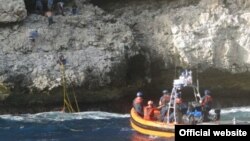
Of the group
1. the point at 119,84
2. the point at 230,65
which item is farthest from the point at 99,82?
the point at 230,65

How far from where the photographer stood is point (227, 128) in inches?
511

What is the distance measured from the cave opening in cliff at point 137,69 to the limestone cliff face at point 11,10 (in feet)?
19.4

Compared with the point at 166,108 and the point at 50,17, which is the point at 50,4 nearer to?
the point at 50,17

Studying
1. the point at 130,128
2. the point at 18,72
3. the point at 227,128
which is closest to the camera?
the point at 227,128

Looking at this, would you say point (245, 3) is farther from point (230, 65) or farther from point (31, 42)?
point (31, 42)

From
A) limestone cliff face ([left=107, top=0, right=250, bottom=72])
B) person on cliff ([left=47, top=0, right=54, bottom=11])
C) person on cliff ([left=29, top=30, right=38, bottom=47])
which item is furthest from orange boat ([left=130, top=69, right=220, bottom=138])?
person on cliff ([left=47, top=0, right=54, bottom=11])

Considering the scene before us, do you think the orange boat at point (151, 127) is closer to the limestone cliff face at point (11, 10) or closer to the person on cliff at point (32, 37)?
the person on cliff at point (32, 37)

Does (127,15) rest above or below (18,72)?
above

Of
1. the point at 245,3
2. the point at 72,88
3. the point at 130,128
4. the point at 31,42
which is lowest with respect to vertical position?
the point at 130,128

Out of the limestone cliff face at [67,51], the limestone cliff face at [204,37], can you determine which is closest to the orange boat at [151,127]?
the limestone cliff face at [67,51]

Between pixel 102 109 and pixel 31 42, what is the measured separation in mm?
4677

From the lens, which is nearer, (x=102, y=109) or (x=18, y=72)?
(x=18, y=72)

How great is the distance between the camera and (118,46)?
26.1 metres

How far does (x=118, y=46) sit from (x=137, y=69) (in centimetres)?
145
